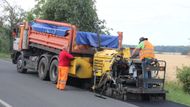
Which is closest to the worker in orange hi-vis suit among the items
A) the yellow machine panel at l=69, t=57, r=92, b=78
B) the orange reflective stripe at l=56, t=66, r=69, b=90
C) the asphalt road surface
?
the orange reflective stripe at l=56, t=66, r=69, b=90

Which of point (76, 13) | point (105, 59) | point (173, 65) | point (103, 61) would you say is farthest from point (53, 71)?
point (173, 65)

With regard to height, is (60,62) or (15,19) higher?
(15,19)

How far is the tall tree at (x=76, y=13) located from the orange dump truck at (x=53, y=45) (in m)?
7.21

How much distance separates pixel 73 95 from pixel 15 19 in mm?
31613

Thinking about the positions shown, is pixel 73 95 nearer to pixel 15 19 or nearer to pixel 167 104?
pixel 167 104

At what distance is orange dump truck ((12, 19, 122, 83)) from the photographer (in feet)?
56.9

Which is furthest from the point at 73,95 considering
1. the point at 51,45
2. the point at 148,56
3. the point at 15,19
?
the point at 15,19

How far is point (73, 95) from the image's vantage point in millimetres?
15102

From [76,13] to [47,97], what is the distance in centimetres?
1620

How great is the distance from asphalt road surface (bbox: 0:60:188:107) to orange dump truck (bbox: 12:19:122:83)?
96 cm

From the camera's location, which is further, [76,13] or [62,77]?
[76,13]

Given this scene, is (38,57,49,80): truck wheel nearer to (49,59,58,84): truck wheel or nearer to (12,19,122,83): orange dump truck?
(12,19,122,83): orange dump truck

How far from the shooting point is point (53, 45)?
62.0ft

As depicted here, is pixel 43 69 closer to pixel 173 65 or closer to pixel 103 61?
pixel 103 61
